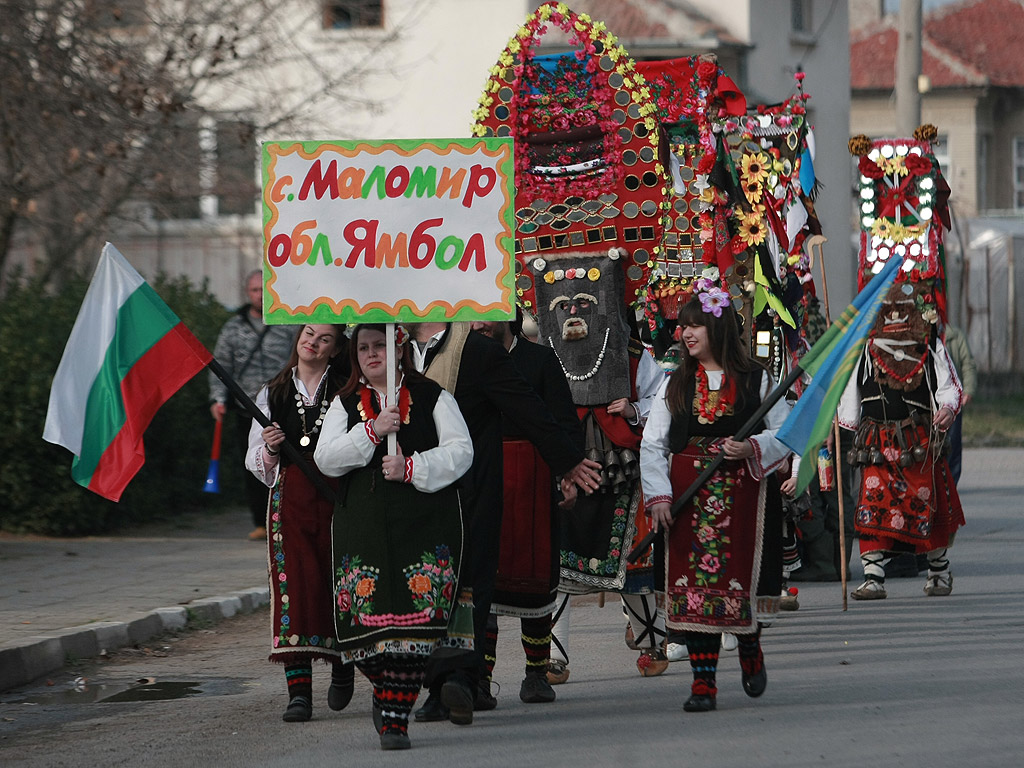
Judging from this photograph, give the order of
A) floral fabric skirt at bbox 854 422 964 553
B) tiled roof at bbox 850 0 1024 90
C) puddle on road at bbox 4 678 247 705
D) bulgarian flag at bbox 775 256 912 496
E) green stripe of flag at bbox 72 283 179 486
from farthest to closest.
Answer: tiled roof at bbox 850 0 1024 90 → floral fabric skirt at bbox 854 422 964 553 → puddle on road at bbox 4 678 247 705 → bulgarian flag at bbox 775 256 912 496 → green stripe of flag at bbox 72 283 179 486

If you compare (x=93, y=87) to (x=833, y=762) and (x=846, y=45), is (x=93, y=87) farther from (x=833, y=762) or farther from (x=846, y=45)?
(x=846, y=45)

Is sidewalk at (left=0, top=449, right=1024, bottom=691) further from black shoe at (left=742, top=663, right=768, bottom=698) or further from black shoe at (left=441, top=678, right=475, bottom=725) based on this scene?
black shoe at (left=742, top=663, right=768, bottom=698)

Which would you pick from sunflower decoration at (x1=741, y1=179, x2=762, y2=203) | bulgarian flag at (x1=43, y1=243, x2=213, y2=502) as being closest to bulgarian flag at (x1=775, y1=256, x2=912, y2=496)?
sunflower decoration at (x1=741, y1=179, x2=762, y2=203)

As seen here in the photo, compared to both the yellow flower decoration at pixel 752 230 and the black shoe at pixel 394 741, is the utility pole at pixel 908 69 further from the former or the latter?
the black shoe at pixel 394 741

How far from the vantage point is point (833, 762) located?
235 inches

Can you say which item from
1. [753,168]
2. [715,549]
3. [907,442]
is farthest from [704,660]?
[907,442]

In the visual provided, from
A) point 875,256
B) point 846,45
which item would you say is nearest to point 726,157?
point 875,256

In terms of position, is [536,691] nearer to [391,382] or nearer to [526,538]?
[526,538]

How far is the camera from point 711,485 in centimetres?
705

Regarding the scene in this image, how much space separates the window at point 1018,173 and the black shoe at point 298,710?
46.2m

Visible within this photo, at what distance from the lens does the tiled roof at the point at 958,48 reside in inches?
1869

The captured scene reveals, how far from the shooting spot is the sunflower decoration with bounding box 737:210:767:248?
30.2 feet

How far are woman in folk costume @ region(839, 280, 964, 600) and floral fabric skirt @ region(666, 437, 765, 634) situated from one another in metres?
3.57

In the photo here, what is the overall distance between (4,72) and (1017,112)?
4088cm
